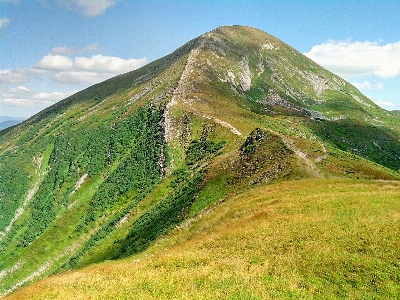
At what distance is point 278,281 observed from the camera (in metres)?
21.8

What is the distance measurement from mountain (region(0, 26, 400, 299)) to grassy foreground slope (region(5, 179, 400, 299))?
711mm

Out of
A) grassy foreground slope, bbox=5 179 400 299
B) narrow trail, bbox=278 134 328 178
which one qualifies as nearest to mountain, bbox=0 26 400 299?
narrow trail, bbox=278 134 328 178

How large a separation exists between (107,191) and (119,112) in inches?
2316

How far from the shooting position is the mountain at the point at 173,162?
56.2 metres

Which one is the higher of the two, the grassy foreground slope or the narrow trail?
the narrow trail

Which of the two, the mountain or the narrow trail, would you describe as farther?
the mountain

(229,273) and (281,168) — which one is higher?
(281,168)

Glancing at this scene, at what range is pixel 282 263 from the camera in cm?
2411

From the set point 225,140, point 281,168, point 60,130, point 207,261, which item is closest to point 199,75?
point 225,140

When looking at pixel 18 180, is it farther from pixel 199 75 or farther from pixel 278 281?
pixel 278 281

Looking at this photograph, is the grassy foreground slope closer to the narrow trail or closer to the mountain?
the mountain

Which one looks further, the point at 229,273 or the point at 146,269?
the point at 146,269

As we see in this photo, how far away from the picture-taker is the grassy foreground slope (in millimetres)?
20906

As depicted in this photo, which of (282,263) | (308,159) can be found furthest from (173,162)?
(282,263)
